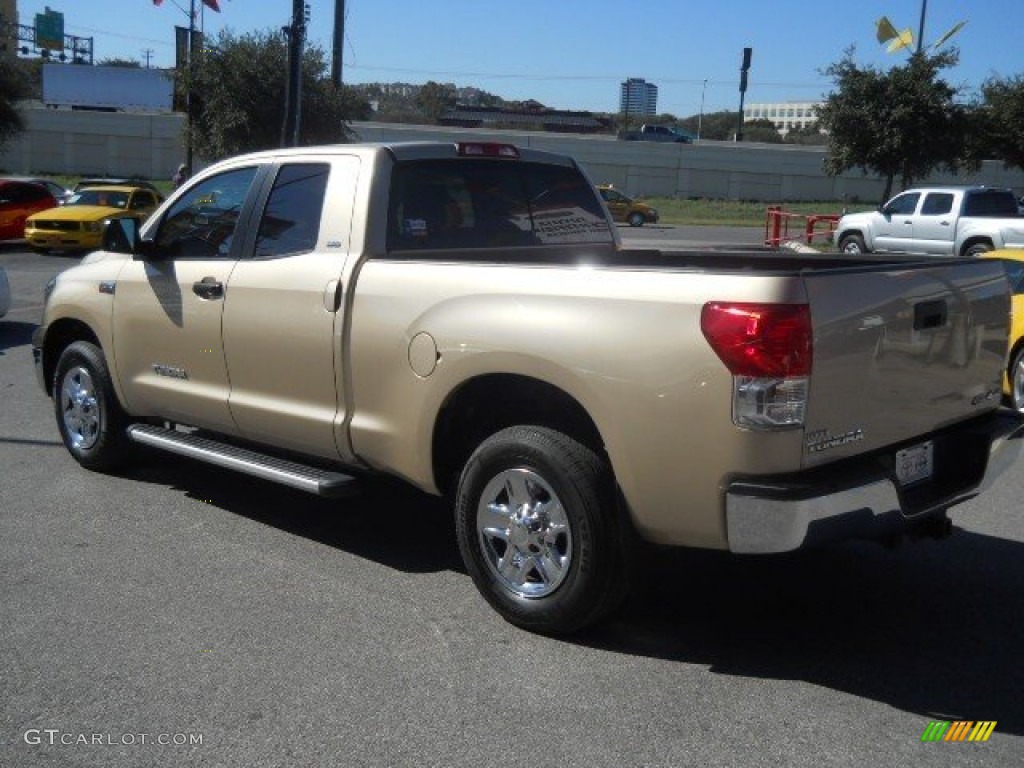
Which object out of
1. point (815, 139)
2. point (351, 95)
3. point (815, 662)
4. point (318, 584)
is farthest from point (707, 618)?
point (815, 139)

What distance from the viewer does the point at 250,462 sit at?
5539mm

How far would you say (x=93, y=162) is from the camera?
64.1 m

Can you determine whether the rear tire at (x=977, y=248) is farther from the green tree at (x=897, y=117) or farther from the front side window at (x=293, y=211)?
the front side window at (x=293, y=211)

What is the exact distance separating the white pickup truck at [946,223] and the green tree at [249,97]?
15.1 m

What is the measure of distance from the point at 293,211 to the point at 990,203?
21.6 meters

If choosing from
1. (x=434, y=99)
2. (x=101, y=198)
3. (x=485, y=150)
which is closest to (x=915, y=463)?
(x=485, y=150)

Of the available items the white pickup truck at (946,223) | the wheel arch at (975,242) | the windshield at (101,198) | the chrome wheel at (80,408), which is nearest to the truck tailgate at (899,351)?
the chrome wheel at (80,408)

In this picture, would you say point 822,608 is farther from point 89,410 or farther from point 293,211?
point 89,410

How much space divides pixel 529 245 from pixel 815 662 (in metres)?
2.61

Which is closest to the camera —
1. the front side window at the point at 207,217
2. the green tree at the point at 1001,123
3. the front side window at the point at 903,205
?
the front side window at the point at 207,217

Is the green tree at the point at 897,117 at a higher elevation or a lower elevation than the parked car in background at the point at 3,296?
higher

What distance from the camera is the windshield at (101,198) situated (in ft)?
79.1

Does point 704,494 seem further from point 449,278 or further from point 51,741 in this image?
point 51,741

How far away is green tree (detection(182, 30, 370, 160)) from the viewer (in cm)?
3066
